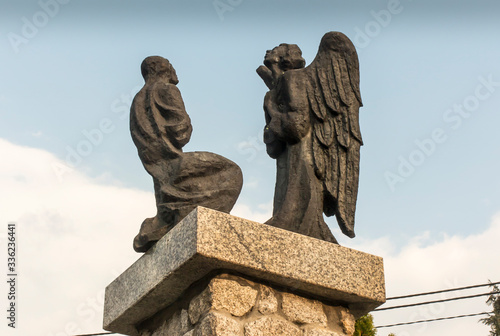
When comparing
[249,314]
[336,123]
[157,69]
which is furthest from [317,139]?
[249,314]

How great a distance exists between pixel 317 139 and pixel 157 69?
1.11 m

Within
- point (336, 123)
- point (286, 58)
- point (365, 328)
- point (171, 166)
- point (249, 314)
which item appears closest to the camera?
point (249, 314)

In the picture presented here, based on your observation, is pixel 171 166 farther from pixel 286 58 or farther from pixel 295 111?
pixel 286 58

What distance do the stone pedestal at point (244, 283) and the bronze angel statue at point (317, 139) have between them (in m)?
0.30

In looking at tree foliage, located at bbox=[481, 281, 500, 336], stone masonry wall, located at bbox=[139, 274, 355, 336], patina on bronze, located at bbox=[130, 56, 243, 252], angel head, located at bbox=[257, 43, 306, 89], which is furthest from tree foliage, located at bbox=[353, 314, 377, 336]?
patina on bronze, located at bbox=[130, 56, 243, 252]

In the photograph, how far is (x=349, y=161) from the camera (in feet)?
14.5

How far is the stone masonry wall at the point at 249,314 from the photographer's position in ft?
11.5

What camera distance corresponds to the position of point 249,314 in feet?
11.8

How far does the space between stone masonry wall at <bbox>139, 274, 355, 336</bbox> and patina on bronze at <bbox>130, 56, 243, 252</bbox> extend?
19.4 inches

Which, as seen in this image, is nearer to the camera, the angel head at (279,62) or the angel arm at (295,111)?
the angel arm at (295,111)

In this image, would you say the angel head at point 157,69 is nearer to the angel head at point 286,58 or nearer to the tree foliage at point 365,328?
the angel head at point 286,58

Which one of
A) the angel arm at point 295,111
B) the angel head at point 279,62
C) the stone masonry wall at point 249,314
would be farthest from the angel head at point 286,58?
the stone masonry wall at point 249,314

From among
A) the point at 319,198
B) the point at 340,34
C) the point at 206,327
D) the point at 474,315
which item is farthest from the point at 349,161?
the point at 474,315

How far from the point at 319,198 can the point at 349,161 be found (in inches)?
14.5
